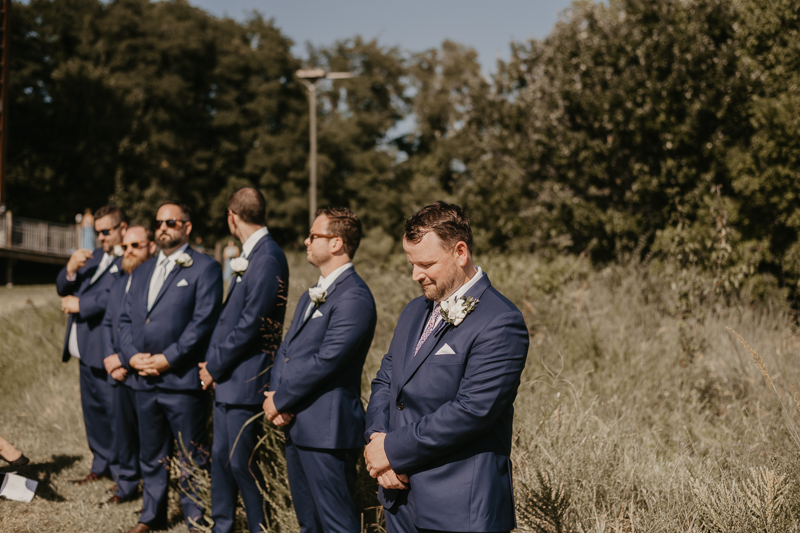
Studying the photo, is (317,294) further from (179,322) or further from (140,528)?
(140,528)

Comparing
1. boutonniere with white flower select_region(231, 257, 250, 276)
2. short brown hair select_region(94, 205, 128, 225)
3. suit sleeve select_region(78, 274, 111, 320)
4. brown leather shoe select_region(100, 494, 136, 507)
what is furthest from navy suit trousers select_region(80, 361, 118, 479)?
boutonniere with white flower select_region(231, 257, 250, 276)

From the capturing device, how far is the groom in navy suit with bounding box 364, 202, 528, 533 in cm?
248

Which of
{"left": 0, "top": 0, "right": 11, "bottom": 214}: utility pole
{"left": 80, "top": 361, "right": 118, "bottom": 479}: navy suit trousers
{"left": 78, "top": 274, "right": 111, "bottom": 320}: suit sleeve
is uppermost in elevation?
{"left": 0, "top": 0, "right": 11, "bottom": 214}: utility pole

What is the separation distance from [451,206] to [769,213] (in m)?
8.78

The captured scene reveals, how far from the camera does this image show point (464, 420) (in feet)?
7.97

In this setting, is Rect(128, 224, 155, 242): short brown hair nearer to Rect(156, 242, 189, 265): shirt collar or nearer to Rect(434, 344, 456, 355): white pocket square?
Rect(156, 242, 189, 265): shirt collar

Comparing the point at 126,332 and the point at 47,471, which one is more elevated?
the point at 126,332

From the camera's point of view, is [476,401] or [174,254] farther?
[174,254]

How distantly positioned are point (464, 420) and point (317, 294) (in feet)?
5.08

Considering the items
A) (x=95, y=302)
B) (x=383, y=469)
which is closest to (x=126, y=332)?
(x=95, y=302)

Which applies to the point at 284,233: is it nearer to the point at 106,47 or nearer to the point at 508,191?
the point at 106,47

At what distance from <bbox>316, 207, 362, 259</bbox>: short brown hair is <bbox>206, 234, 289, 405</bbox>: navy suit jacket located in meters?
0.73

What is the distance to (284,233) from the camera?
119 ft

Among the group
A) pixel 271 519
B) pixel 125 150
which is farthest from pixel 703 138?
pixel 125 150
